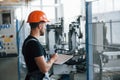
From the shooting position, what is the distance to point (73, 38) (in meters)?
5.64

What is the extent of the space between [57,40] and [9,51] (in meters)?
1.18

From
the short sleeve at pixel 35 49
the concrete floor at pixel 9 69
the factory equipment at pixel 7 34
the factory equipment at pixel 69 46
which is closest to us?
the short sleeve at pixel 35 49

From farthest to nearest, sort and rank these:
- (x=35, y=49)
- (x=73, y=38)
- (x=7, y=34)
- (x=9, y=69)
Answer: (x=9, y=69) < (x=7, y=34) < (x=73, y=38) < (x=35, y=49)

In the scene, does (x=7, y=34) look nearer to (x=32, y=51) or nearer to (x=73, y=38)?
(x=73, y=38)

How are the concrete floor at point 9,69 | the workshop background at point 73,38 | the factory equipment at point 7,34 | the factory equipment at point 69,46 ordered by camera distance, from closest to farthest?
the workshop background at point 73,38, the factory equipment at point 69,46, the factory equipment at point 7,34, the concrete floor at point 9,69

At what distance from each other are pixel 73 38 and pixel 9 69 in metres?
1.82

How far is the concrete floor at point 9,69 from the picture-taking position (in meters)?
6.29

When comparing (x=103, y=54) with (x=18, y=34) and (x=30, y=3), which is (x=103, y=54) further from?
(x=30, y=3)

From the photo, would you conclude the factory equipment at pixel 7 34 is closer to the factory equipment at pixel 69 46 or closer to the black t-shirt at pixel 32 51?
the factory equipment at pixel 69 46

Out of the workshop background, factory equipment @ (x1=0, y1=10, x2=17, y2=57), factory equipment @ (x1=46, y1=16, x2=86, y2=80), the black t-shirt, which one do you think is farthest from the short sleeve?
factory equipment @ (x1=0, y1=10, x2=17, y2=57)

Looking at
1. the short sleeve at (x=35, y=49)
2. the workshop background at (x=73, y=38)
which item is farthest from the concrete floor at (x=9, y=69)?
the short sleeve at (x=35, y=49)

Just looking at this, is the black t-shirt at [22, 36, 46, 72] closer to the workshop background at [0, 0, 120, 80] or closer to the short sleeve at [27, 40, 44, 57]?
the short sleeve at [27, 40, 44, 57]

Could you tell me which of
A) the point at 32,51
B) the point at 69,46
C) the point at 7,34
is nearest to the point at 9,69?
the point at 7,34

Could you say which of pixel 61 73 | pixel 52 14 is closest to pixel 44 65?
pixel 61 73
